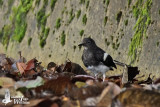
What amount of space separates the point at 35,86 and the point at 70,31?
8.10m

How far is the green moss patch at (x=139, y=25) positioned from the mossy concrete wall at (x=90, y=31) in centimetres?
2

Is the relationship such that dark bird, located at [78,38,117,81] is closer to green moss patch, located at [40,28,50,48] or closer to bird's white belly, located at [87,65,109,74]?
bird's white belly, located at [87,65,109,74]

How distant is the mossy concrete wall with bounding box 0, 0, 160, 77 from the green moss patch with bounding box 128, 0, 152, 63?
0.02 meters

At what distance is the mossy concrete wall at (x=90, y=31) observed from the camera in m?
6.73

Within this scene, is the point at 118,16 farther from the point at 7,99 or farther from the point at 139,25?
the point at 7,99

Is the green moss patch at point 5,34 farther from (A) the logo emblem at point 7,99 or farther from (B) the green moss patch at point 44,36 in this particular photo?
(A) the logo emblem at point 7,99

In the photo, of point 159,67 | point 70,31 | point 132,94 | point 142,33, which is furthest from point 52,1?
point 132,94

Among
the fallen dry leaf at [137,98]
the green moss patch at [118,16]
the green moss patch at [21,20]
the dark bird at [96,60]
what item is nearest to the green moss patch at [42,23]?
the green moss patch at [21,20]

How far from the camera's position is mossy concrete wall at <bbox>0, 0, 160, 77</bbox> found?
673 centimetres

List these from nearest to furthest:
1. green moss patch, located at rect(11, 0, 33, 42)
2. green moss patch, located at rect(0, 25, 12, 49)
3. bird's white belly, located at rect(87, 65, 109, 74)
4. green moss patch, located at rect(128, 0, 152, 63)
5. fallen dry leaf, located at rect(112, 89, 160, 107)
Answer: fallen dry leaf, located at rect(112, 89, 160, 107), bird's white belly, located at rect(87, 65, 109, 74), green moss patch, located at rect(128, 0, 152, 63), green moss patch, located at rect(11, 0, 33, 42), green moss patch, located at rect(0, 25, 12, 49)

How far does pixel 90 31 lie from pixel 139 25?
1.96 meters

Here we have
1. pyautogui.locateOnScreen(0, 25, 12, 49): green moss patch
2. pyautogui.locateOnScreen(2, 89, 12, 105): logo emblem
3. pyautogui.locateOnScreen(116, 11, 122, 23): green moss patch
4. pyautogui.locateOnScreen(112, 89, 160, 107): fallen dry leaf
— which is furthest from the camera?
pyautogui.locateOnScreen(0, 25, 12, 49): green moss patch

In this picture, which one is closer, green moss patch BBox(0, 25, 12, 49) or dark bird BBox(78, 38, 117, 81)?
dark bird BBox(78, 38, 117, 81)

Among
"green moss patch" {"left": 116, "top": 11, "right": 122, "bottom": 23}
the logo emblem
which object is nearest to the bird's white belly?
"green moss patch" {"left": 116, "top": 11, "right": 122, "bottom": 23}
